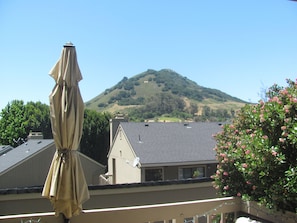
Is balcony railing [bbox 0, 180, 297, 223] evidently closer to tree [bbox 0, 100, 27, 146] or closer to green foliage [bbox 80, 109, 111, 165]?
green foliage [bbox 80, 109, 111, 165]

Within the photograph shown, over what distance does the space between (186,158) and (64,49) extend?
11.5m

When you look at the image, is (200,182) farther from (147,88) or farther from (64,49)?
(147,88)

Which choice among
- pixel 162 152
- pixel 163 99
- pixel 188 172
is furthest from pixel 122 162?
pixel 163 99

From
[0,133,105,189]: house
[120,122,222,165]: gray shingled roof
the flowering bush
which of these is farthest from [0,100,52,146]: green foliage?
the flowering bush

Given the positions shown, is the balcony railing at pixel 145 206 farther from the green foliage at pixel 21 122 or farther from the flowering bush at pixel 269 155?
the green foliage at pixel 21 122

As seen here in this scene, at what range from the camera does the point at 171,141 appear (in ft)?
51.5

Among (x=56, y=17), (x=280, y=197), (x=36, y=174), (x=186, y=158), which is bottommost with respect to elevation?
(x=36, y=174)

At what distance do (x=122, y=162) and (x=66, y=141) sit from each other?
14.2 metres

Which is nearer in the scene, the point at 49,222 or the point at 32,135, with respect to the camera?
the point at 49,222

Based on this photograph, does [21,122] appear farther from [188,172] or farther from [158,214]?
[158,214]

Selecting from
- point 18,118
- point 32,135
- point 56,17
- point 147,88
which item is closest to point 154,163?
point 56,17

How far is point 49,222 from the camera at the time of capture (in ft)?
9.83

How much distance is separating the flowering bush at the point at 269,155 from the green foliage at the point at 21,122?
27025 mm

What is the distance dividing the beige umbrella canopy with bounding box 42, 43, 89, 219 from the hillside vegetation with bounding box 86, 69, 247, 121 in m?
42.5
